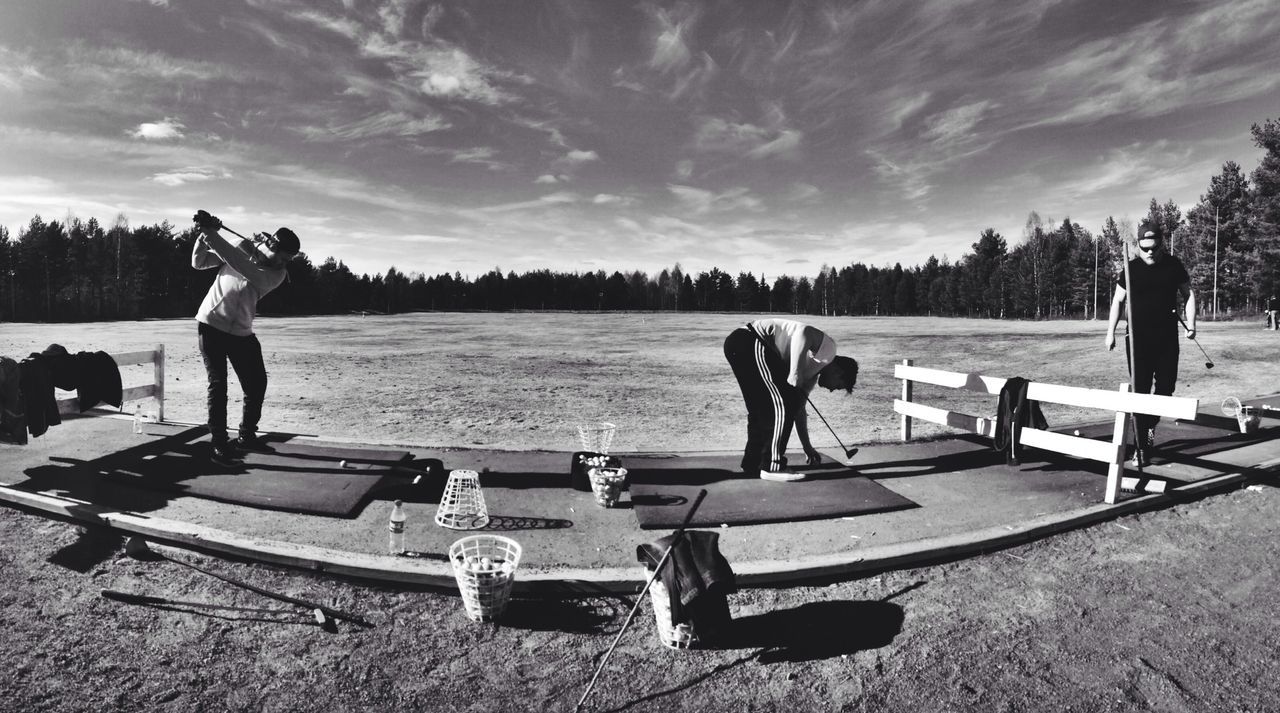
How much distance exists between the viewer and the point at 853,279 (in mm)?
119375

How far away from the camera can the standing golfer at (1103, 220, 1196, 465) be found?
6441 millimetres

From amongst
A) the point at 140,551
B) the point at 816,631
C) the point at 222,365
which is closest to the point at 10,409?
the point at 222,365

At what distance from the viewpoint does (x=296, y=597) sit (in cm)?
371

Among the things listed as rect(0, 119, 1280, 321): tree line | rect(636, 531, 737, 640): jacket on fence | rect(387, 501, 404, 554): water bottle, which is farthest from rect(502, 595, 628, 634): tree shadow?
rect(0, 119, 1280, 321): tree line

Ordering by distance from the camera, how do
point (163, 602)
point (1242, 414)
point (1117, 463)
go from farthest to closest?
point (1242, 414) → point (1117, 463) → point (163, 602)

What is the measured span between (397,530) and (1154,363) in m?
7.42

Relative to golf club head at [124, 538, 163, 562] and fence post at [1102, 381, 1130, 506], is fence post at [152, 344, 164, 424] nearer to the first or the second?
golf club head at [124, 538, 163, 562]

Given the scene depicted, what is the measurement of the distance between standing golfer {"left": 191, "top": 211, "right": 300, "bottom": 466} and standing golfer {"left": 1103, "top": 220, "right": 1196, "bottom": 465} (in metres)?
8.60

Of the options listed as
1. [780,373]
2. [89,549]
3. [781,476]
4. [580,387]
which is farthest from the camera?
[580,387]

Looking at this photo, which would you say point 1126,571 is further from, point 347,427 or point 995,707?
point 347,427

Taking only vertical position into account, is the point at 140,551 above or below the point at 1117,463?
below

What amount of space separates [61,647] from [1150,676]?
17.5 ft

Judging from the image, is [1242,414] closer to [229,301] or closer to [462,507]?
[462,507]

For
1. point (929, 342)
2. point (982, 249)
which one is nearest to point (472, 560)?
point (929, 342)
